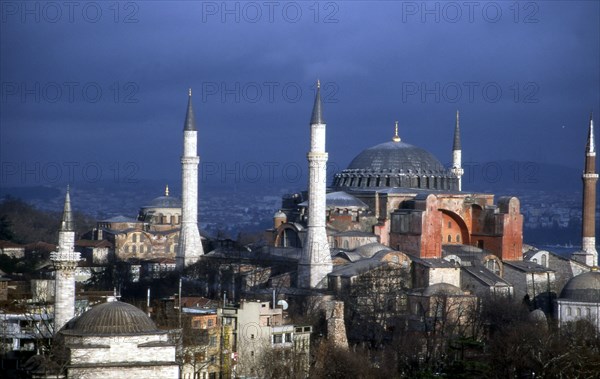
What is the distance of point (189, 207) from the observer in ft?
192

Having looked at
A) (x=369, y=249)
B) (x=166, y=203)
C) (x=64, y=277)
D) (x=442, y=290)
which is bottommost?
(x=442, y=290)

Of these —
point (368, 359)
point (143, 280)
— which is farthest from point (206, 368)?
point (143, 280)

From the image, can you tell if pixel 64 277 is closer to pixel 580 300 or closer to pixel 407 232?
pixel 580 300

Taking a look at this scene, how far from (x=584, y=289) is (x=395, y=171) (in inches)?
493

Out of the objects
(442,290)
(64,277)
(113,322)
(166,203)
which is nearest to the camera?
(113,322)

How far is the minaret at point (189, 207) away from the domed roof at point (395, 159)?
6.93 metres

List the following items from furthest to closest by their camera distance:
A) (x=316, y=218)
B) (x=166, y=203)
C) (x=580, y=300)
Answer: (x=166, y=203)
(x=316, y=218)
(x=580, y=300)

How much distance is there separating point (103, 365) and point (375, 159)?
33.2 meters

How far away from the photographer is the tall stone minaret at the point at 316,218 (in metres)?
51.3

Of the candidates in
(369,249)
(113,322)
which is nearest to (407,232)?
(369,249)

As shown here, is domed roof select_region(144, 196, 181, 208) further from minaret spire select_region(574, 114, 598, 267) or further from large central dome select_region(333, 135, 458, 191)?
minaret spire select_region(574, 114, 598, 267)

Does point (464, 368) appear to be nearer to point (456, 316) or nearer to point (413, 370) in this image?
point (413, 370)

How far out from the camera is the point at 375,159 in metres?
62.3

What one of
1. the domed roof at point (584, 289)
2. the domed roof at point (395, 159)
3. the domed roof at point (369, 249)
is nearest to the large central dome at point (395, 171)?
the domed roof at point (395, 159)
